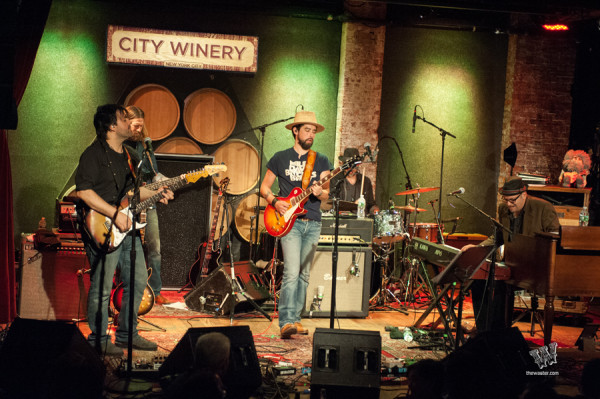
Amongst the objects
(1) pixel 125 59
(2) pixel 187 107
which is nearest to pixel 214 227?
(2) pixel 187 107

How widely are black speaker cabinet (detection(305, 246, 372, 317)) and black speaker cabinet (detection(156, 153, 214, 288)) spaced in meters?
1.86

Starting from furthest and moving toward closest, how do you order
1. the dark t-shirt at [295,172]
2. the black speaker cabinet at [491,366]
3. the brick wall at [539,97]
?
the brick wall at [539,97] → the dark t-shirt at [295,172] → the black speaker cabinet at [491,366]

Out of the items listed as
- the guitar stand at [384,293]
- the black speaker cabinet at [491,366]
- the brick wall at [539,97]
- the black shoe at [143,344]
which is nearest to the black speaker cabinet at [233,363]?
the black shoe at [143,344]

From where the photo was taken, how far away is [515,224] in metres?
6.12

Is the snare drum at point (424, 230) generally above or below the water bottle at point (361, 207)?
below

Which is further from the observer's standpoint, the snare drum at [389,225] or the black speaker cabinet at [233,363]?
the snare drum at [389,225]

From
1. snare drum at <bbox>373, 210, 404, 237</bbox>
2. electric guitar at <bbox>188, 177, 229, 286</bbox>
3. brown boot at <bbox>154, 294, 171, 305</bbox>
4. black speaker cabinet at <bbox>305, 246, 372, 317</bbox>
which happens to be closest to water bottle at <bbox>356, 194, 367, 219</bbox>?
snare drum at <bbox>373, 210, 404, 237</bbox>

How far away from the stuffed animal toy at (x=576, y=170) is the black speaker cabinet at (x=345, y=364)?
568cm

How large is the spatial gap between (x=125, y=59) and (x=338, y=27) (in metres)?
3.10

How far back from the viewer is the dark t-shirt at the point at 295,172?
20.2ft

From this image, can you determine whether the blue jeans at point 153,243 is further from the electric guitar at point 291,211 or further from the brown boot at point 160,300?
the electric guitar at point 291,211

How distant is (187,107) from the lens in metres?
8.97

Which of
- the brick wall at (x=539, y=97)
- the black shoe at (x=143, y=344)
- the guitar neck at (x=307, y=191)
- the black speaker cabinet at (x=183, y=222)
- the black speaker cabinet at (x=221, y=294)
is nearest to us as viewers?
the black shoe at (x=143, y=344)

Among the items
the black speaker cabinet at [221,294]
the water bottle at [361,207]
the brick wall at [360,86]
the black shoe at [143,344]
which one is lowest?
the black shoe at [143,344]
